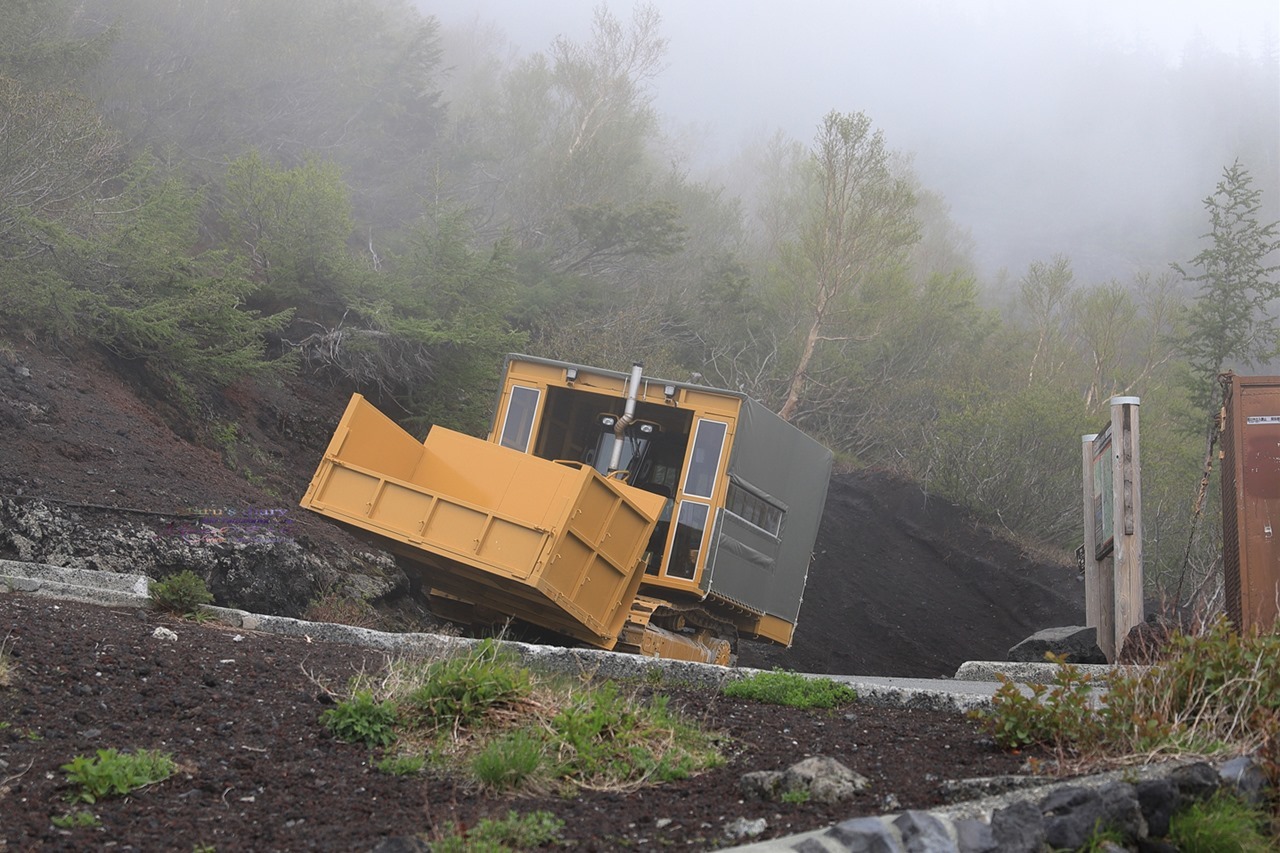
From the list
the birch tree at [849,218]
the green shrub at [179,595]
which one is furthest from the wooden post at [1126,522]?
the birch tree at [849,218]

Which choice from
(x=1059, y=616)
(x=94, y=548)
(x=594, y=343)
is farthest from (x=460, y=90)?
(x=94, y=548)

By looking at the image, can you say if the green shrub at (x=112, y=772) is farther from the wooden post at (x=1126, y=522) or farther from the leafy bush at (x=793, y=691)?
the wooden post at (x=1126, y=522)

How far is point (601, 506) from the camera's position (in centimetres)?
902

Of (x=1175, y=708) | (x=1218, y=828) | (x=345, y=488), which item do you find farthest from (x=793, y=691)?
(x=345, y=488)

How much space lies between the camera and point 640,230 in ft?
106

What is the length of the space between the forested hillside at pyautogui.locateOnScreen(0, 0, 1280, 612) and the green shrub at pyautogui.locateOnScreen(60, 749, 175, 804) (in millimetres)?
5166

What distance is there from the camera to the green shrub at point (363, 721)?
4777mm

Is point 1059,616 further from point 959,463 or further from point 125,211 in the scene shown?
point 125,211

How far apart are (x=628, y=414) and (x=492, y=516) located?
98.2 inches

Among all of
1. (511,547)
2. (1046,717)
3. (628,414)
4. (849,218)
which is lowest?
(1046,717)

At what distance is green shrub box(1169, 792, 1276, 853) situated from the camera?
373cm

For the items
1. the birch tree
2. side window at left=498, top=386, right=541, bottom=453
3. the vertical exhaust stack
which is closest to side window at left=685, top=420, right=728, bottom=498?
the vertical exhaust stack

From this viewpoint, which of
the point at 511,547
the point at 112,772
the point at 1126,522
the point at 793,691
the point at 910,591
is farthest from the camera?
the point at 910,591

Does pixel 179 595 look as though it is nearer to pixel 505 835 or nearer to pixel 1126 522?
pixel 505 835
